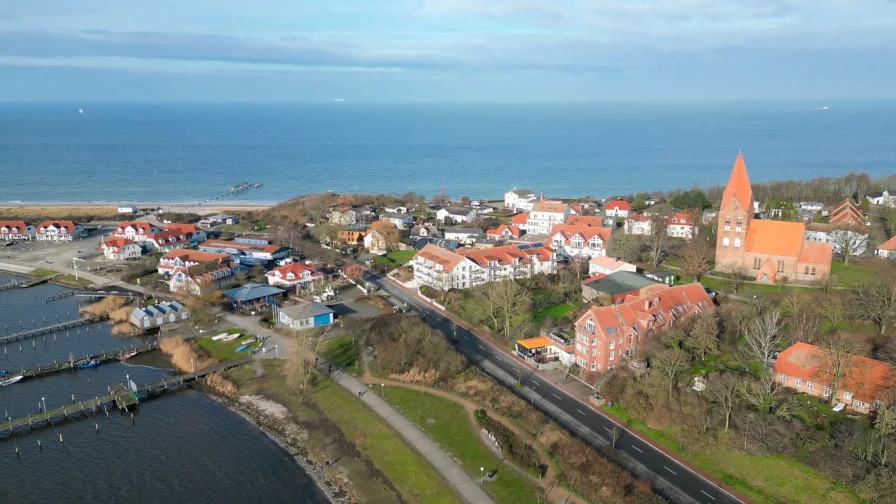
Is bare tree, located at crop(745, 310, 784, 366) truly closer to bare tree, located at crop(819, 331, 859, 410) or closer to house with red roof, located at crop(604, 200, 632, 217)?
bare tree, located at crop(819, 331, 859, 410)

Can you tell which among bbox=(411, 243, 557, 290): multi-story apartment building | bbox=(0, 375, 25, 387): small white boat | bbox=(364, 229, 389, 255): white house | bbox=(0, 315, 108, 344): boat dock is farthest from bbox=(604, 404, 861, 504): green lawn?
Result: bbox=(364, 229, 389, 255): white house

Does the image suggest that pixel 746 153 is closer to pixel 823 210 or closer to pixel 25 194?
pixel 823 210

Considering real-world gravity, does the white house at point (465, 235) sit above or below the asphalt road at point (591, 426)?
above

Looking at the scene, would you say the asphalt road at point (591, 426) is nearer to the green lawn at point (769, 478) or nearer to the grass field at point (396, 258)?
the green lawn at point (769, 478)

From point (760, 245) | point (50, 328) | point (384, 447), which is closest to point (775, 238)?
point (760, 245)

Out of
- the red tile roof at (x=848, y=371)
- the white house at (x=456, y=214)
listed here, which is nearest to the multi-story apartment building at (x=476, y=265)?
the red tile roof at (x=848, y=371)

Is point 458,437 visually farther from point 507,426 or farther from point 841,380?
point 841,380

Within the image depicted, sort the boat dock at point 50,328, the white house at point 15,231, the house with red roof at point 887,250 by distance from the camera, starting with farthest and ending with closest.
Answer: the white house at point 15,231 → the house with red roof at point 887,250 → the boat dock at point 50,328
